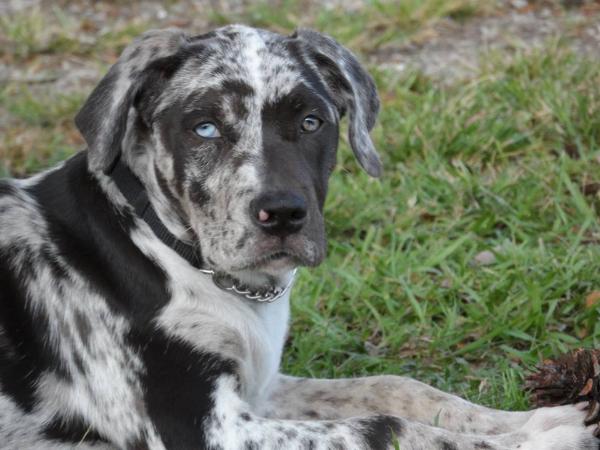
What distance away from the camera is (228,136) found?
12.1 ft

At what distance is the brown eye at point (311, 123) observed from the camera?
3791 millimetres

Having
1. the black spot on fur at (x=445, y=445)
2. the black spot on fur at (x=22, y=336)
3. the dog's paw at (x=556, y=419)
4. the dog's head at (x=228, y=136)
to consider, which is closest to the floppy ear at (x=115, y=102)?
the dog's head at (x=228, y=136)

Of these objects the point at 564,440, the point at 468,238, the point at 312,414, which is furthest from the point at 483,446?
the point at 468,238

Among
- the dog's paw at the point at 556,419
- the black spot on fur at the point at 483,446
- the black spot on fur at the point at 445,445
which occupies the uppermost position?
the black spot on fur at the point at 445,445

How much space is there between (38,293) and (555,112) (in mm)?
3485

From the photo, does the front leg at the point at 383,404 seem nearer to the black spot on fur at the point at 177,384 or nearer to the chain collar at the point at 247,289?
the chain collar at the point at 247,289

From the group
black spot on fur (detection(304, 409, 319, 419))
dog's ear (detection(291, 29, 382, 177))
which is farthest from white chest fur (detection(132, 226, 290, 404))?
dog's ear (detection(291, 29, 382, 177))

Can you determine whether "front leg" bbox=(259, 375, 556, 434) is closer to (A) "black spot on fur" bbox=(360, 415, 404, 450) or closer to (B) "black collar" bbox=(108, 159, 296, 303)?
(A) "black spot on fur" bbox=(360, 415, 404, 450)

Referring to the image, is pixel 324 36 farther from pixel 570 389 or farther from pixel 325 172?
pixel 570 389

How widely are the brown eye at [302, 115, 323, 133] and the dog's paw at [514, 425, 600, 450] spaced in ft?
4.15

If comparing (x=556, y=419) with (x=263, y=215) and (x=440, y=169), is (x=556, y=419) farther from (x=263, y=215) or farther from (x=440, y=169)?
(x=440, y=169)

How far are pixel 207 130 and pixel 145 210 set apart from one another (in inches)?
13.5

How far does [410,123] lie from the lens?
20.7 feet

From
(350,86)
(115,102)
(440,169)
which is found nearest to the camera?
(115,102)
